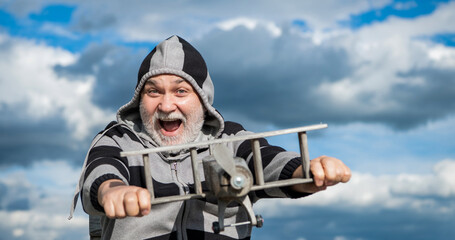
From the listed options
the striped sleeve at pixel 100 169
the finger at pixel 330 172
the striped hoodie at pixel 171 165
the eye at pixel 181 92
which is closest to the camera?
the finger at pixel 330 172

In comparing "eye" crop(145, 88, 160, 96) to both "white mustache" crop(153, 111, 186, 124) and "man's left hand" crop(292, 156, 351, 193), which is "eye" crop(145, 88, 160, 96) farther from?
"man's left hand" crop(292, 156, 351, 193)

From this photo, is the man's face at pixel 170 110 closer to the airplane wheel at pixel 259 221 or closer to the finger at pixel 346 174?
the airplane wheel at pixel 259 221

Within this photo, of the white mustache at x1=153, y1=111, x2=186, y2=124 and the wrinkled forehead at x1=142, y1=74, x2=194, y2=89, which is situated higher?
the wrinkled forehead at x1=142, y1=74, x2=194, y2=89

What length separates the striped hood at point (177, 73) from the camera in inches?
167

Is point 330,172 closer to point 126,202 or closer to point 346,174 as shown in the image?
point 346,174

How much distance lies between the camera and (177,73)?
13.8 feet

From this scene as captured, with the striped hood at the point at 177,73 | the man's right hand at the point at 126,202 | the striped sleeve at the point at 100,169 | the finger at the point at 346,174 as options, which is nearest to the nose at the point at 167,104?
the striped hood at the point at 177,73

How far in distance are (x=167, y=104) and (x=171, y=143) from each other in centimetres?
35

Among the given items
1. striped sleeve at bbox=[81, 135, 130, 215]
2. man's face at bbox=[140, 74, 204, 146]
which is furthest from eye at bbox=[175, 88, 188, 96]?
striped sleeve at bbox=[81, 135, 130, 215]

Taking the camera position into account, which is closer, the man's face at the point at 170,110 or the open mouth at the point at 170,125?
the man's face at the point at 170,110

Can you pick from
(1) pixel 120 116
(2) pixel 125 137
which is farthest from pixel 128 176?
(1) pixel 120 116

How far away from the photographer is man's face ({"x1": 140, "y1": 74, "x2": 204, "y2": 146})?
4.18m

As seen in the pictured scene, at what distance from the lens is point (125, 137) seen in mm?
4328

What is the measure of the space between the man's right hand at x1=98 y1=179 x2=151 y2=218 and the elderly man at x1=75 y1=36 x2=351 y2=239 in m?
0.46
